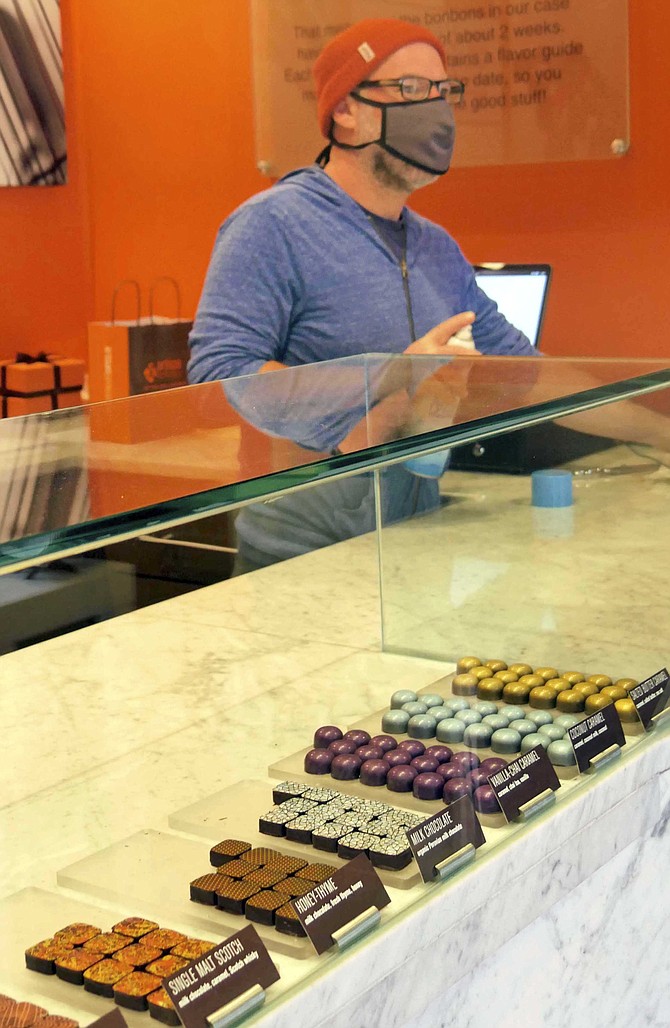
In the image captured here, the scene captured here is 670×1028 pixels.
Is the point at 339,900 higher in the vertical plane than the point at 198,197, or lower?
lower

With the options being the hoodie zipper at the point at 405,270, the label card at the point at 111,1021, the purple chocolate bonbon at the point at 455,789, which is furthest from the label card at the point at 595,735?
the hoodie zipper at the point at 405,270

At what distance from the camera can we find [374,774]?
1.13 metres

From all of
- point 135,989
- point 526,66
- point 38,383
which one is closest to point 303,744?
point 135,989

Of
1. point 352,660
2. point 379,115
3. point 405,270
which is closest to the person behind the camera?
point 352,660

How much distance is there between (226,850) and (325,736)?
0.80 feet

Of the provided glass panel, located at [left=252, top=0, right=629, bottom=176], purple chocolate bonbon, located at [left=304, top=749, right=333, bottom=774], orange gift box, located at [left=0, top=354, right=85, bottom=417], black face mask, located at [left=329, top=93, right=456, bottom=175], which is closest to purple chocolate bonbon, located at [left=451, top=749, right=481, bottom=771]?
purple chocolate bonbon, located at [left=304, top=749, right=333, bottom=774]

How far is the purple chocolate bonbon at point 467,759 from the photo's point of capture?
1.12 meters

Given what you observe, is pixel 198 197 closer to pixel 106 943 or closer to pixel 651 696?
pixel 651 696

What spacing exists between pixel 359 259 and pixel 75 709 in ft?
3.48

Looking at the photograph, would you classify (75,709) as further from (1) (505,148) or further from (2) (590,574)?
(1) (505,148)

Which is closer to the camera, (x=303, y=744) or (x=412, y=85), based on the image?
(x=303, y=744)

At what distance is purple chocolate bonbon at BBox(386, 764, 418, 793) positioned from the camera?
1.11 metres

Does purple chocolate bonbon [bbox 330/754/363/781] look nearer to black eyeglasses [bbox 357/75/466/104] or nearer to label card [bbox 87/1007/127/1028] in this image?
label card [bbox 87/1007/127/1028]

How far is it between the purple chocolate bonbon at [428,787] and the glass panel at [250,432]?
0.28m
